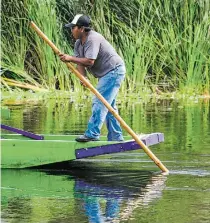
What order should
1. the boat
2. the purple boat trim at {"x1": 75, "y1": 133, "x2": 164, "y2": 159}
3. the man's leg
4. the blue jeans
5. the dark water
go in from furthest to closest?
the man's leg
the blue jeans
the boat
the purple boat trim at {"x1": 75, "y1": 133, "x2": 164, "y2": 159}
the dark water

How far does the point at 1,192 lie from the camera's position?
35.2ft

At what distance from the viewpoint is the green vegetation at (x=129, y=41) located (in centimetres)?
2384

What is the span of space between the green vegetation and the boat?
11297 mm

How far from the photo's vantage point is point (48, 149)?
12.2 meters

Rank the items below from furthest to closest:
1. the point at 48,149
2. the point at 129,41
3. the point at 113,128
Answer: the point at 129,41
the point at 113,128
the point at 48,149

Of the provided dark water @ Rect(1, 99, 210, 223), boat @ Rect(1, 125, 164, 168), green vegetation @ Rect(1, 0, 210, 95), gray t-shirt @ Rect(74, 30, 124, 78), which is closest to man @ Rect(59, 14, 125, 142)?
gray t-shirt @ Rect(74, 30, 124, 78)

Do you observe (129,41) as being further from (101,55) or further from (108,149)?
(108,149)

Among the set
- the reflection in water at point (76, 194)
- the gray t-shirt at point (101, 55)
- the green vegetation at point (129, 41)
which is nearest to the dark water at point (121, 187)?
the reflection in water at point (76, 194)

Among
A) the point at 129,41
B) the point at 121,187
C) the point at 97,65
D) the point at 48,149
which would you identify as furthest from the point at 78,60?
the point at 129,41

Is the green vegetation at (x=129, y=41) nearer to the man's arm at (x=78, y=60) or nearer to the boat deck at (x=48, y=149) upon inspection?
the man's arm at (x=78, y=60)

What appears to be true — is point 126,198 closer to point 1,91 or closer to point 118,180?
point 118,180

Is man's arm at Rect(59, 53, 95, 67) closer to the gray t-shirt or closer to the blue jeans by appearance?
the gray t-shirt

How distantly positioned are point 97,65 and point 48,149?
1.15 metres

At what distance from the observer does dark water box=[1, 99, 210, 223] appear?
368 inches
